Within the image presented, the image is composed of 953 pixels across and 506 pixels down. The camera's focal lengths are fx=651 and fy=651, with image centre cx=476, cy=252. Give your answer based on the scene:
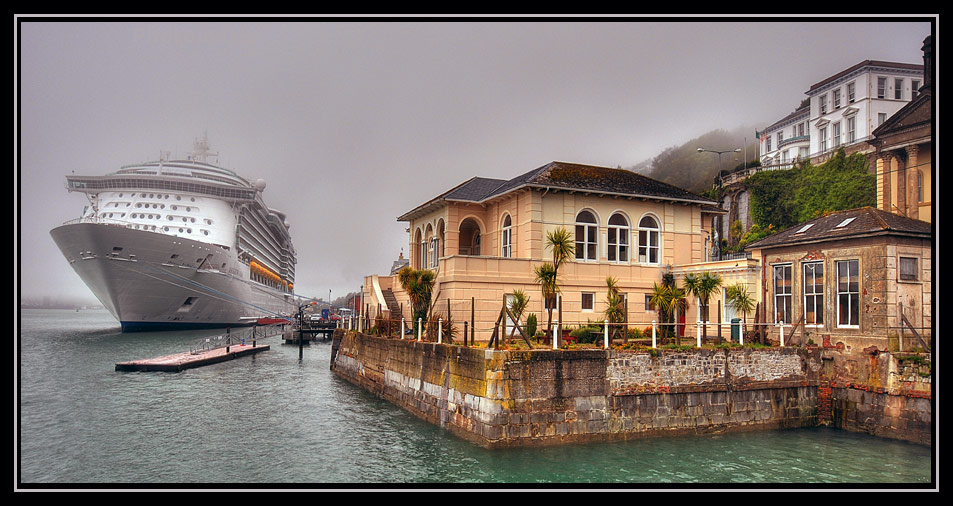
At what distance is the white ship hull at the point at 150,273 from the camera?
60281mm

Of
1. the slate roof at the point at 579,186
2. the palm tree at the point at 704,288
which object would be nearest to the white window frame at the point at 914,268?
the palm tree at the point at 704,288

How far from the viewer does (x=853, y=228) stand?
20.3m

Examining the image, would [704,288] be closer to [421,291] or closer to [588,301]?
[588,301]

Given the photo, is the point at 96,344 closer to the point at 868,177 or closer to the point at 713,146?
the point at 868,177

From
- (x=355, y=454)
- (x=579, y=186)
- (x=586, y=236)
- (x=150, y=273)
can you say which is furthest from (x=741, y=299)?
(x=150, y=273)

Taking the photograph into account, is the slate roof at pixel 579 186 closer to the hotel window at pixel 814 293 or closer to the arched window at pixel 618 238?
the arched window at pixel 618 238

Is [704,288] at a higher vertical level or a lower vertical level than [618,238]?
lower

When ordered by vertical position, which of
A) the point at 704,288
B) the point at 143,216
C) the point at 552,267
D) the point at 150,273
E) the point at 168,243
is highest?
the point at 143,216

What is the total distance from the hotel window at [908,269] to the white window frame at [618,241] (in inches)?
405

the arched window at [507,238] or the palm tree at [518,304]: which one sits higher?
the arched window at [507,238]

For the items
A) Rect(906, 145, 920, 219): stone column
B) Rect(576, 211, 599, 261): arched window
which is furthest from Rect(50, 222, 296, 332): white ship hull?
Rect(906, 145, 920, 219): stone column

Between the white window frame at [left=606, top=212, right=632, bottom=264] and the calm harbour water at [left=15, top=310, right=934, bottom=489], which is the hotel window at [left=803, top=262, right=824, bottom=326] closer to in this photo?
the calm harbour water at [left=15, top=310, right=934, bottom=489]

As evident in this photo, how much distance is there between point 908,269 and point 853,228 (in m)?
1.92
